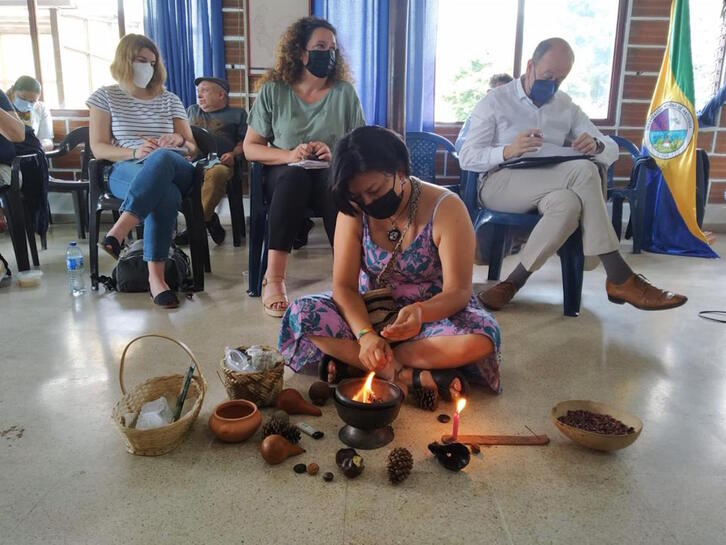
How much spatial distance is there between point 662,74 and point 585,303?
2296 millimetres

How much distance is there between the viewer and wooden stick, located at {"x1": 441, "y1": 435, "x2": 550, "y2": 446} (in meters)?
1.29

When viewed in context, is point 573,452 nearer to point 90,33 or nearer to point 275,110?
point 275,110

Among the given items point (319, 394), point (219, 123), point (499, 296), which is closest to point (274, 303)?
point (319, 394)

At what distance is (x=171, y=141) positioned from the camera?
2.59 meters

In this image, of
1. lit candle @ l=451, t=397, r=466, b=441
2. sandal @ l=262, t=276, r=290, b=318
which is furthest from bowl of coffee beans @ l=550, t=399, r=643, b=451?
sandal @ l=262, t=276, r=290, b=318

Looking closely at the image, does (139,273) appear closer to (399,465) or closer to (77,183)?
(77,183)

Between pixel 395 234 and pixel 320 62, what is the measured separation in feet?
4.09

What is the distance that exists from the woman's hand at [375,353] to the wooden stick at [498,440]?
234mm

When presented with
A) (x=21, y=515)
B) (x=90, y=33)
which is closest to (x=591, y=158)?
(x=21, y=515)

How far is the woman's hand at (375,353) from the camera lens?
4.50 feet

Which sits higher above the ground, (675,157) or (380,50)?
(380,50)

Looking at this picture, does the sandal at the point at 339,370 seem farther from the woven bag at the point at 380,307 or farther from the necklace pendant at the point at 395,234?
the necklace pendant at the point at 395,234

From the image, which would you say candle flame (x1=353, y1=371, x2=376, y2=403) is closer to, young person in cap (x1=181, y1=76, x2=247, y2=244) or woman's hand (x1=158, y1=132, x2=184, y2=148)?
woman's hand (x1=158, y1=132, x2=184, y2=148)

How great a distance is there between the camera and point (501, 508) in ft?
3.50
